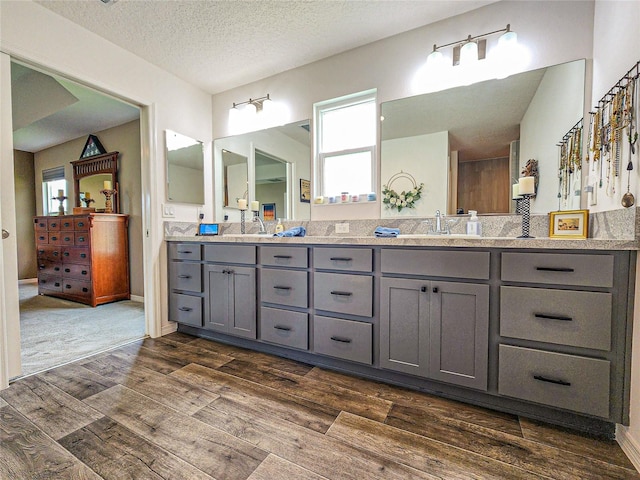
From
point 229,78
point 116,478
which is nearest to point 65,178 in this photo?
point 229,78

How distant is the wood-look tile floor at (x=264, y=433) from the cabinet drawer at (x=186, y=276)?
2.58ft

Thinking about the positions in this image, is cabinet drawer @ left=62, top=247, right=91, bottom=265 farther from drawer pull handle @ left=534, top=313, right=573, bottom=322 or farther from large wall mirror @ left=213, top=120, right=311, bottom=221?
drawer pull handle @ left=534, top=313, right=573, bottom=322

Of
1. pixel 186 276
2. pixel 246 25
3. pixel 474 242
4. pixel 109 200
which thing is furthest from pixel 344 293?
pixel 109 200

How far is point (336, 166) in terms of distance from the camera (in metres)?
2.48

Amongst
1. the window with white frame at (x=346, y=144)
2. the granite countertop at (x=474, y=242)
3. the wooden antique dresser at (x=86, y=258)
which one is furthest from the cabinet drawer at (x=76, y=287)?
the window with white frame at (x=346, y=144)

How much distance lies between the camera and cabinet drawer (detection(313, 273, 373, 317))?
1746mm

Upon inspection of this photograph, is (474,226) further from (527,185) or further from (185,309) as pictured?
(185,309)

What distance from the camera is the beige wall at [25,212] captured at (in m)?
5.15

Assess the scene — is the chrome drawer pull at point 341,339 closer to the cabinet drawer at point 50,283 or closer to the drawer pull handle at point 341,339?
the drawer pull handle at point 341,339

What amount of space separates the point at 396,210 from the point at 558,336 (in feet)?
3.98

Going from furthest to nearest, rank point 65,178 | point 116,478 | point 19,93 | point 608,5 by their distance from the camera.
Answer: point 65,178
point 19,93
point 608,5
point 116,478

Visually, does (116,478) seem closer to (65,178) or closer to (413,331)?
(413,331)

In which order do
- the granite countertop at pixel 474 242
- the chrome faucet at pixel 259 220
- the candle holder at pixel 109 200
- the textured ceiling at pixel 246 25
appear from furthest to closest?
1. the candle holder at pixel 109 200
2. the chrome faucet at pixel 259 220
3. the textured ceiling at pixel 246 25
4. the granite countertop at pixel 474 242

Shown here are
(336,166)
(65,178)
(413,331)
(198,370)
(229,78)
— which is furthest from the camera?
(65,178)
